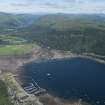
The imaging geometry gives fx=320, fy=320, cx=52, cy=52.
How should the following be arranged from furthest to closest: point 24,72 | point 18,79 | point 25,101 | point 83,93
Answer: point 24,72, point 18,79, point 83,93, point 25,101

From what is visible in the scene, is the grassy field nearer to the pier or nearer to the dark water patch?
the pier

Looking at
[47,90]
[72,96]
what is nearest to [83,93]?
[72,96]

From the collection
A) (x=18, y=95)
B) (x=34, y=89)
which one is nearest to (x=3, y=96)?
(x=18, y=95)

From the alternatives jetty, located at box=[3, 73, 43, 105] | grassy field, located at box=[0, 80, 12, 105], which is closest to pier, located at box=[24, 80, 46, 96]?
jetty, located at box=[3, 73, 43, 105]

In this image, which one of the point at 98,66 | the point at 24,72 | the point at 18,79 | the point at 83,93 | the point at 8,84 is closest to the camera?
the point at 83,93

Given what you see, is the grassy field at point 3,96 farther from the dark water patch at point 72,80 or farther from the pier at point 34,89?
the dark water patch at point 72,80

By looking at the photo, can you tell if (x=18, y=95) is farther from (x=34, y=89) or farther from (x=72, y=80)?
(x=72, y=80)

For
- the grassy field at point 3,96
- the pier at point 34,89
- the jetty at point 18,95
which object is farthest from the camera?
the pier at point 34,89

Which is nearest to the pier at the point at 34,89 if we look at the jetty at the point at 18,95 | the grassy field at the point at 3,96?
the jetty at the point at 18,95

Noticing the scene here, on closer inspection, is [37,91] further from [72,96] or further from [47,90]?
[72,96]
